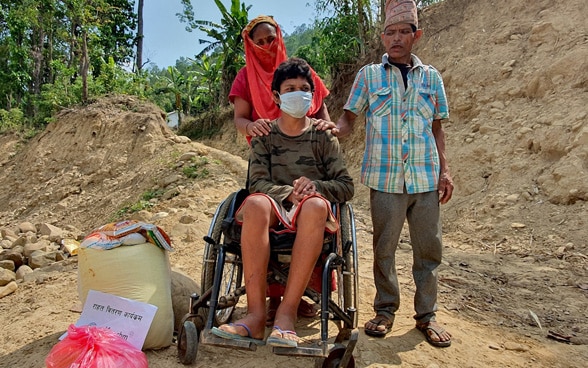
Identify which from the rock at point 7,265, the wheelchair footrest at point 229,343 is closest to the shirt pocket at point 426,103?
the wheelchair footrest at point 229,343

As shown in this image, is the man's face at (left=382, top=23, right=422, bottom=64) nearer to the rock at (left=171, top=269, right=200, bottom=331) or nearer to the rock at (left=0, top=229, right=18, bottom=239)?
the rock at (left=171, top=269, right=200, bottom=331)

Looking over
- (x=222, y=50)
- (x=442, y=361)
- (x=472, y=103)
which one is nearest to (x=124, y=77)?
(x=222, y=50)

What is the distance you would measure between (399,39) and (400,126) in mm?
506

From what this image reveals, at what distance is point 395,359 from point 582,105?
15.9 ft

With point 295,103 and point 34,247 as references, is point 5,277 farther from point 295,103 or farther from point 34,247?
point 295,103

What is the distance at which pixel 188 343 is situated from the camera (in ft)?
7.25

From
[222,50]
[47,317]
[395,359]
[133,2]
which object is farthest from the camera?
[133,2]

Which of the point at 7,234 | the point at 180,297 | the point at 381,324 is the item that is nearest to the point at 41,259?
the point at 7,234

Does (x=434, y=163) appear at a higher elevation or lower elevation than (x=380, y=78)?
lower

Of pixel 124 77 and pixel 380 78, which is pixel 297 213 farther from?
pixel 124 77

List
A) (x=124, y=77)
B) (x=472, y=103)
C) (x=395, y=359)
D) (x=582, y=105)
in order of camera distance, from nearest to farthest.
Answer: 1. (x=395, y=359)
2. (x=582, y=105)
3. (x=472, y=103)
4. (x=124, y=77)

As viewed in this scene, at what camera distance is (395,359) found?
2412 millimetres

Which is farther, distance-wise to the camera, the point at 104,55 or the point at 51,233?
the point at 104,55

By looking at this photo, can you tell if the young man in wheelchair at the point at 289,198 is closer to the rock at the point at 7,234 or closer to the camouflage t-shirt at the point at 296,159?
the camouflage t-shirt at the point at 296,159
